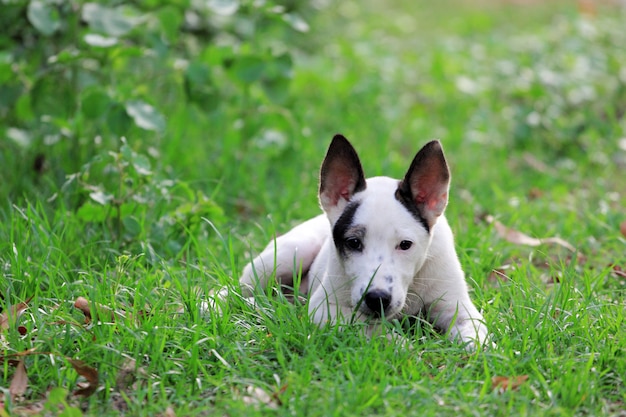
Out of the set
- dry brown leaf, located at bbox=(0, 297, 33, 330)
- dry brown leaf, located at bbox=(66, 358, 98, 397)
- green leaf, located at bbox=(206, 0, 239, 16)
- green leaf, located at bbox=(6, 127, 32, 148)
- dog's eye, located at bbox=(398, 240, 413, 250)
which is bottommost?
green leaf, located at bbox=(6, 127, 32, 148)

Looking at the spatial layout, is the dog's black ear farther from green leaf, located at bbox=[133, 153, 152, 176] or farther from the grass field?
green leaf, located at bbox=[133, 153, 152, 176]

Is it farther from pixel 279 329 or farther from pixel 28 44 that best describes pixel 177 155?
pixel 279 329

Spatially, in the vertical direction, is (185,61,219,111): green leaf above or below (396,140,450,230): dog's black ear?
below

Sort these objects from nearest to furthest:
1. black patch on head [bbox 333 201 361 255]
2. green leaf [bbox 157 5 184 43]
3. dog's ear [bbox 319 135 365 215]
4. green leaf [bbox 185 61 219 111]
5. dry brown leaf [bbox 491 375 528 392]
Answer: dry brown leaf [bbox 491 375 528 392] → black patch on head [bbox 333 201 361 255] → dog's ear [bbox 319 135 365 215] → green leaf [bbox 157 5 184 43] → green leaf [bbox 185 61 219 111]

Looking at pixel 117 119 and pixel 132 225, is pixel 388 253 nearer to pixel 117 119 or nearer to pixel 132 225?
pixel 132 225

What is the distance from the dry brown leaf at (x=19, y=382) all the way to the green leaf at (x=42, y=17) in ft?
9.05

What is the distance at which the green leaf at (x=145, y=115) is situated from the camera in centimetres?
567

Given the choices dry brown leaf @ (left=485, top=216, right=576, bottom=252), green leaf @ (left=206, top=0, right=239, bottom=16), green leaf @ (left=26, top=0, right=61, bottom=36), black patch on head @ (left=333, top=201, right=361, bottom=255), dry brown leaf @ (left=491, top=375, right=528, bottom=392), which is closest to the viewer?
dry brown leaf @ (left=491, top=375, right=528, bottom=392)

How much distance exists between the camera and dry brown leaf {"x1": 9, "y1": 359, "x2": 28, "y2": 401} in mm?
3674

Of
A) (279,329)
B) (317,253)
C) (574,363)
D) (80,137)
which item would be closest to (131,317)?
(279,329)

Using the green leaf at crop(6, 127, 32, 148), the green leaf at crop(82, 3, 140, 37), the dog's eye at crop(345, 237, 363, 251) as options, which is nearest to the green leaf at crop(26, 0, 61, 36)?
the green leaf at crop(82, 3, 140, 37)

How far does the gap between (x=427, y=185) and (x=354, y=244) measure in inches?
19.1

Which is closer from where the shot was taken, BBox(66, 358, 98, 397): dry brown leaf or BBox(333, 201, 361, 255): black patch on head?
BBox(66, 358, 98, 397): dry brown leaf

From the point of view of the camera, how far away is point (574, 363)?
3.82m
